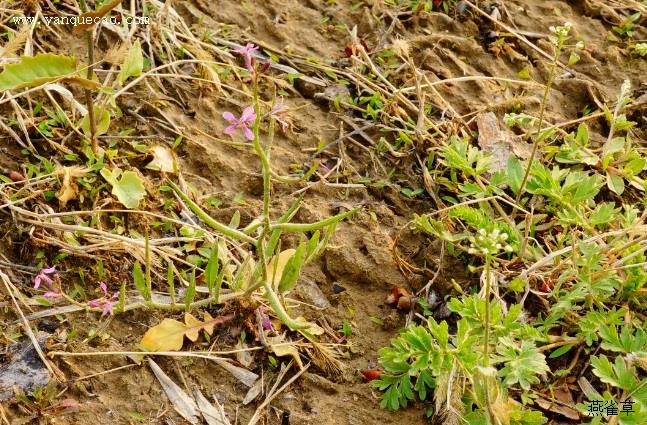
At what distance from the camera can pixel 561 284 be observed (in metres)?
2.46

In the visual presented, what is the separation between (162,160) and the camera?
2.72m

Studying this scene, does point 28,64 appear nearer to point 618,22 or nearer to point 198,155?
point 198,155

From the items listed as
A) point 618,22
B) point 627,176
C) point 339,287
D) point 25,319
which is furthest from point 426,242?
point 618,22

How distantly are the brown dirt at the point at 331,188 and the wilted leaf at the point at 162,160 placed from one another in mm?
58

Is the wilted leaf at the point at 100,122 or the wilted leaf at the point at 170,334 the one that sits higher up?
the wilted leaf at the point at 100,122

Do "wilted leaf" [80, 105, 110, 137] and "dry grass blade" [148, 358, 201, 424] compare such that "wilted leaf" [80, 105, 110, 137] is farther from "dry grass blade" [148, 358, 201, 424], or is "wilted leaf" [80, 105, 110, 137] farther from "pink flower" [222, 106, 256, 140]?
"dry grass blade" [148, 358, 201, 424]

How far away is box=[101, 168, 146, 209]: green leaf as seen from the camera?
248 cm

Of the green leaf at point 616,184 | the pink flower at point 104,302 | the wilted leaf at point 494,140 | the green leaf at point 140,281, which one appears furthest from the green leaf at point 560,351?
the pink flower at point 104,302

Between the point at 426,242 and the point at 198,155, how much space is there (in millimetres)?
938

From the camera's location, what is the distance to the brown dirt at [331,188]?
2.19 m

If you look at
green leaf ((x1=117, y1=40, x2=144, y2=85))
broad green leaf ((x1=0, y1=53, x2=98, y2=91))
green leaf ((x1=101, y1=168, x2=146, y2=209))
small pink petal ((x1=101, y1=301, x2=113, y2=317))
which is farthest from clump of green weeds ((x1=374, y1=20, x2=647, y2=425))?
broad green leaf ((x1=0, y1=53, x2=98, y2=91))

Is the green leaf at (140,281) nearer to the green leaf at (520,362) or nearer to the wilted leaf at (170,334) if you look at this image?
the wilted leaf at (170,334)

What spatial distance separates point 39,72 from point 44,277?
66 centimetres

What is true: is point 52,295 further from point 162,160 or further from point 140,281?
point 162,160
